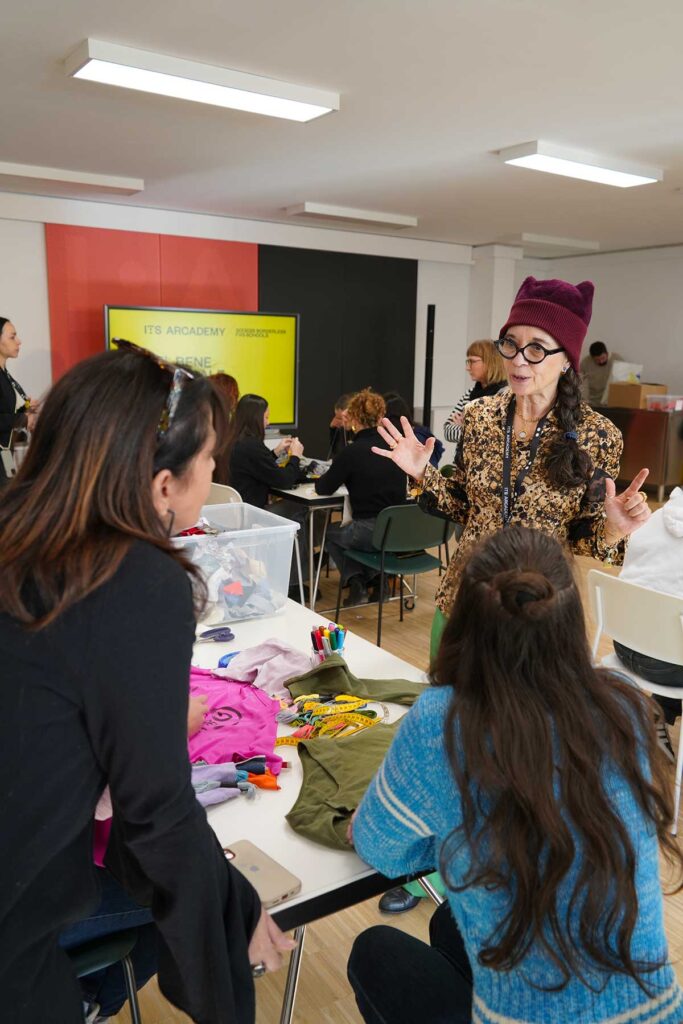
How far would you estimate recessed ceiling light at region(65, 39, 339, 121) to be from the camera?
3.13 metres

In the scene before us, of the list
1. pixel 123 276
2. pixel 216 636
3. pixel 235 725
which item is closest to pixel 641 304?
pixel 123 276

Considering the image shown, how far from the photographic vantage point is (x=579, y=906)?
3.14ft

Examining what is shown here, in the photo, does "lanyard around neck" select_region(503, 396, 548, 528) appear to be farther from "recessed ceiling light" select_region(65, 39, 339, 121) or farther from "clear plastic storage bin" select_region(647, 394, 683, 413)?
"clear plastic storage bin" select_region(647, 394, 683, 413)

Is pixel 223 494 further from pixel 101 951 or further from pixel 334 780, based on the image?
pixel 101 951

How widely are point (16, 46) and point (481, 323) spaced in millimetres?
6863

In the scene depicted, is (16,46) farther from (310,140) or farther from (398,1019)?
(398,1019)

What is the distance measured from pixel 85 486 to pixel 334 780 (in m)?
0.76

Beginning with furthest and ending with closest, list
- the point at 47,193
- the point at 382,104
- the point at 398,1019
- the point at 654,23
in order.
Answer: the point at 47,193
the point at 382,104
the point at 654,23
the point at 398,1019

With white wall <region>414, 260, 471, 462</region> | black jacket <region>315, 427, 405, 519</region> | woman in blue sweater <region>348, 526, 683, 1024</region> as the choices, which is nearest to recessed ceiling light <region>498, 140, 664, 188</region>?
black jacket <region>315, 427, 405, 519</region>

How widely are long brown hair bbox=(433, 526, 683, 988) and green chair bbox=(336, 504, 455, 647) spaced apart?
2879mm

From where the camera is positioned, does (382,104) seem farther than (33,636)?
Yes

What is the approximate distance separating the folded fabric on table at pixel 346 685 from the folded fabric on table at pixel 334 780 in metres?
0.14

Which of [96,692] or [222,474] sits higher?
[96,692]

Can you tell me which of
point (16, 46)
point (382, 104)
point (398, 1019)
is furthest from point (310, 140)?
point (398, 1019)
